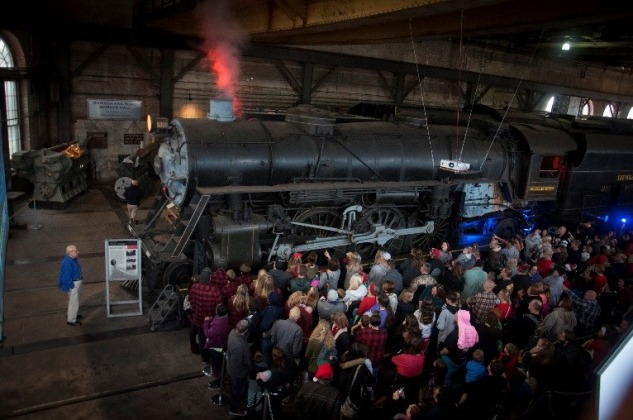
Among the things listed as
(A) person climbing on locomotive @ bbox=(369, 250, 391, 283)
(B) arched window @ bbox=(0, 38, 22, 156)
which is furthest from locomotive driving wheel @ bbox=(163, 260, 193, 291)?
(B) arched window @ bbox=(0, 38, 22, 156)

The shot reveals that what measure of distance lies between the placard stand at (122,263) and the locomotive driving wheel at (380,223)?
4.28 meters

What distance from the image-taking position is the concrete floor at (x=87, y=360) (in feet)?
18.2

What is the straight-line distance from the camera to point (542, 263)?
8.51 metres

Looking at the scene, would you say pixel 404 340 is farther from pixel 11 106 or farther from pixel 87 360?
pixel 11 106

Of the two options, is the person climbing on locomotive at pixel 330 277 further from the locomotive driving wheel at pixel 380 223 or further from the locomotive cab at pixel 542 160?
the locomotive cab at pixel 542 160

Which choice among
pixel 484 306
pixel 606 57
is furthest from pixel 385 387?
pixel 606 57

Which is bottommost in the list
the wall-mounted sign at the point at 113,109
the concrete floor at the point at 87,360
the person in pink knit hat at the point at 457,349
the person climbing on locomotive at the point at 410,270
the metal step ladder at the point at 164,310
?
the concrete floor at the point at 87,360

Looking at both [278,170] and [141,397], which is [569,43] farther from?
[141,397]

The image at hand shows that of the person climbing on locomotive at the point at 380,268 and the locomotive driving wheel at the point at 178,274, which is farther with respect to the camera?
the locomotive driving wheel at the point at 178,274

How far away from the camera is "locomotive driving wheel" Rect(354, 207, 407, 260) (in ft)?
32.5

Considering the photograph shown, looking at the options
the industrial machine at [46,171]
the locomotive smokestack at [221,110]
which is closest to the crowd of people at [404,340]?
the locomotive smokestack at [221,110]

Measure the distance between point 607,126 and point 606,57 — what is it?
11737 mm

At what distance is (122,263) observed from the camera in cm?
751

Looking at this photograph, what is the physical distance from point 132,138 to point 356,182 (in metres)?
9.65
